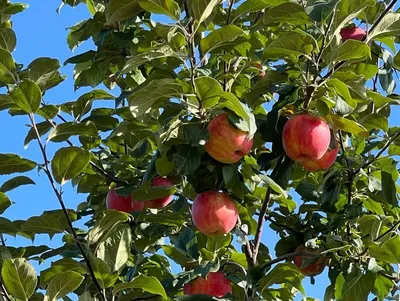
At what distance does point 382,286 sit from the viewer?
3.04 metres

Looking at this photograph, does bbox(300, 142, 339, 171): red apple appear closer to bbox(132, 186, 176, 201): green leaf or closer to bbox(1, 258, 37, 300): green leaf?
bbox(132, 186, 176, 201): green leaf

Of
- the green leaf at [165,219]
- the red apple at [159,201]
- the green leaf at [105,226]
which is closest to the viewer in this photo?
the green leaf at [105,226]

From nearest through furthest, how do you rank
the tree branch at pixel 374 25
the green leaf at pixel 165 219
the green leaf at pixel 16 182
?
the tree branch at pixel 374 25, the green leaf at pixel 16 182, the green leaf at pixel 165 219

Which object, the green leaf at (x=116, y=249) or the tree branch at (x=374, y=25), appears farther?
the tree branch at (x=374, y=25)

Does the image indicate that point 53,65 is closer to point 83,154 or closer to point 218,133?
point 83,154

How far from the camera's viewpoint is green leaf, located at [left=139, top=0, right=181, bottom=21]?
2613 mm

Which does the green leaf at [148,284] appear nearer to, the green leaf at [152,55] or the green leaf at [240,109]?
the green leaf at [240,109]

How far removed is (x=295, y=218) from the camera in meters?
3.72

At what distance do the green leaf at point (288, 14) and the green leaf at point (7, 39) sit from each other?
37.5 inches

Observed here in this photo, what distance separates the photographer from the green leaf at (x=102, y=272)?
8.35 ft

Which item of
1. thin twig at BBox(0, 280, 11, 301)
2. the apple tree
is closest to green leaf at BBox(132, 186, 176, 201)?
the apple tree

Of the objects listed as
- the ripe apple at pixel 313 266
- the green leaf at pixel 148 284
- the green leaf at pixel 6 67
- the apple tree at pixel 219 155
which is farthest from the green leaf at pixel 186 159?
the ripe apple at pixel 313 266

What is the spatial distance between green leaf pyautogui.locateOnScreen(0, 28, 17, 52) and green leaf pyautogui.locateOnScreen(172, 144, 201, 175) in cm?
73

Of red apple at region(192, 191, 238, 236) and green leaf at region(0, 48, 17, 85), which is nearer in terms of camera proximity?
green leaf at region(0, 48, 17, 85)
